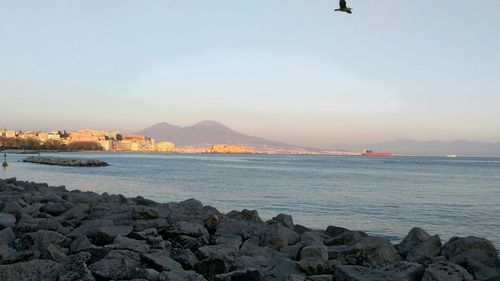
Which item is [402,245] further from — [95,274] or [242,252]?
[95,274]

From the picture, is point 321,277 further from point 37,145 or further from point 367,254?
point 37,145

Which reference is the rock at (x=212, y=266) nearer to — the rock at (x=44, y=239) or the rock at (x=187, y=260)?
the rock at (x=187, y=260)

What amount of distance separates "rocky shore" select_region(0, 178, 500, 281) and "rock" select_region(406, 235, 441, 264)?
1 centimetres

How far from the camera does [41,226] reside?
7203 mm

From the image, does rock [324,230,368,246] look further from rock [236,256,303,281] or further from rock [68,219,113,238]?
rock [68,219,113,238]

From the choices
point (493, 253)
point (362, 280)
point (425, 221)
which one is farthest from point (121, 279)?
point (425, 221)

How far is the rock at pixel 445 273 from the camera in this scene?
205 inches

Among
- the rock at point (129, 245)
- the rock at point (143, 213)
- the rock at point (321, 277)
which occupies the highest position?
the rock at point (143, 213)

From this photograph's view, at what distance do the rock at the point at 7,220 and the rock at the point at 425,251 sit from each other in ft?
18.2

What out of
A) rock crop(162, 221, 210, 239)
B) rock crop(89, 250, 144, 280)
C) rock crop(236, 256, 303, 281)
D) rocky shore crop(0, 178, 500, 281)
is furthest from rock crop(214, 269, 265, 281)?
rock crop(162, 221, 210, 239)

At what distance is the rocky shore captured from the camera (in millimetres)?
4984

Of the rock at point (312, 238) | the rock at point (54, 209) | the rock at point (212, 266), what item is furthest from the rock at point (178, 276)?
the rock at point (54, 209)

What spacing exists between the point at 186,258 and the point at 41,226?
2.61 metres

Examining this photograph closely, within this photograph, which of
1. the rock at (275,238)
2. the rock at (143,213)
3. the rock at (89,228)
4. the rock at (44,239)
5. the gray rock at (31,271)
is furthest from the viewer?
the rock at (143,213)
